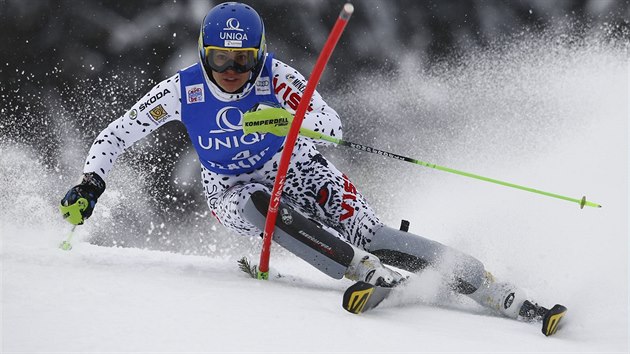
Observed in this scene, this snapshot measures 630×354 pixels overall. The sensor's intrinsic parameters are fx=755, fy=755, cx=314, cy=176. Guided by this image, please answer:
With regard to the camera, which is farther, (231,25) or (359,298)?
(231,25)

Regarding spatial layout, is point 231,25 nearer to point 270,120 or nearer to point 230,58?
point 230,58

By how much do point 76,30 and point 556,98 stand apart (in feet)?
12.9

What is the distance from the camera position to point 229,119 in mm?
3715

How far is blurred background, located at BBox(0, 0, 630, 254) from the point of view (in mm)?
5910

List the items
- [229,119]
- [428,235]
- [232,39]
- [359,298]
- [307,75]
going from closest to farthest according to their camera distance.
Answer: [359,298] < [232,39] < [229,119] < [428,235] < [307,75]

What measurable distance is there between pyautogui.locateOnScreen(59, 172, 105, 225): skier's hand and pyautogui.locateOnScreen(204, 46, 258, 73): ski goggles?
806 millimetres

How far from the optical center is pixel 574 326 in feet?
10.6

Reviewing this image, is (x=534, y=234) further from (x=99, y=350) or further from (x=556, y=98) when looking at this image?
(x=99, y=350)

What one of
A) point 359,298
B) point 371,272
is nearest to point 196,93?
point 371,272

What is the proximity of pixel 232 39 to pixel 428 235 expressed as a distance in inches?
102

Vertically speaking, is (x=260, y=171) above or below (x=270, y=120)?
below

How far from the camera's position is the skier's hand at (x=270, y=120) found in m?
3.26

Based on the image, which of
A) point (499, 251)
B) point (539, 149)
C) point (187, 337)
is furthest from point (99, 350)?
point (539, 149)

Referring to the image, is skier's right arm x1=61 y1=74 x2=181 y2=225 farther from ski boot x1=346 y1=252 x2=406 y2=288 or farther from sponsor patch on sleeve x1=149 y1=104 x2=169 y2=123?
ski boot x1=346 y1=252 x2=406 y2=288
